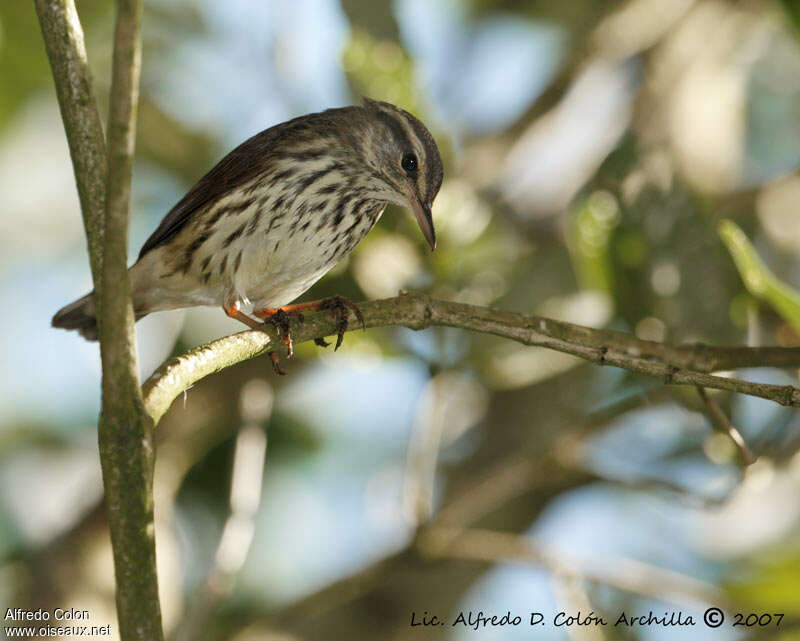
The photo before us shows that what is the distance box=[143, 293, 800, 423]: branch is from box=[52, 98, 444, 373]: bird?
919 millimetres

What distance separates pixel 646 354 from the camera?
10.6 feet

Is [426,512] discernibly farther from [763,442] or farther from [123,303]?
[123,303]

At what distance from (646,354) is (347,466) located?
3621 millimetres

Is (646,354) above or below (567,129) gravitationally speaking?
below

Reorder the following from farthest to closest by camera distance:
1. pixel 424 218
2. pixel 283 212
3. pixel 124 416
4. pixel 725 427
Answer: pixel 283 212 → pixel 424 218 → pixel 725 427 → pixel 124 416

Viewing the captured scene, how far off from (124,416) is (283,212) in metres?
2.23

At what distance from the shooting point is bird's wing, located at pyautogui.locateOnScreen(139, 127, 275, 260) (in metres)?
4.35

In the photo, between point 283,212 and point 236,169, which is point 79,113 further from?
point 236,169

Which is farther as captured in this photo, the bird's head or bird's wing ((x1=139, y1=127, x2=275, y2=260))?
bird's wing ((x1=139, y1=127, x2=275, y2=260))

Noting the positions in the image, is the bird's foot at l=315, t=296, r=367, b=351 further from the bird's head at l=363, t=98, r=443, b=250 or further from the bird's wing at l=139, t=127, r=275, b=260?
the bird's wing at l=139, t=127, r=275, b=260

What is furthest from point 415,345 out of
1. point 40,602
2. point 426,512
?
point 40,602

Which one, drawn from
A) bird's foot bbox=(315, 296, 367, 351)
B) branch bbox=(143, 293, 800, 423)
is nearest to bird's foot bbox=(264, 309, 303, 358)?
branch bbox=(143, 293, 800, 423)

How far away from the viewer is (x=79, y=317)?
14.6 feet

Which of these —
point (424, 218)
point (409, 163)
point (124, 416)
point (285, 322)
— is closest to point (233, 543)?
point (285, 322)
